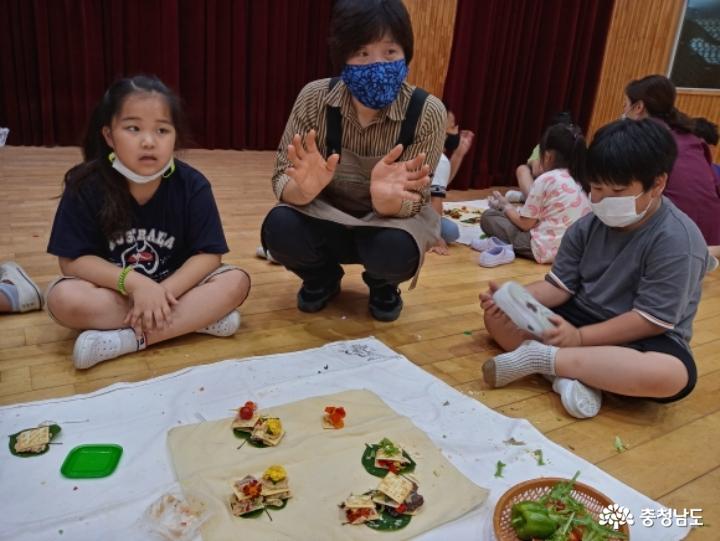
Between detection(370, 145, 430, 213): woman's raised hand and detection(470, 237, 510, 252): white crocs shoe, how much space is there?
107 centimetres

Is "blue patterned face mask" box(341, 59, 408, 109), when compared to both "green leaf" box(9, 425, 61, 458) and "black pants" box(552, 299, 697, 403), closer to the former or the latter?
"black pants" box(552, 299, 697, 403)

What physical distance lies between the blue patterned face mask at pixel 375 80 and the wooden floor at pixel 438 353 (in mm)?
609

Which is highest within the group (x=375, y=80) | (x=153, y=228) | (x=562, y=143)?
(x=375, y=80)

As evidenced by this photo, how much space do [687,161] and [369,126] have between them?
146 centimetres

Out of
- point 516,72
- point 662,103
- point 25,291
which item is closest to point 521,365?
point 25,291

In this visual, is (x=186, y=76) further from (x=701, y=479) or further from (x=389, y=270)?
(x=701, y=479)

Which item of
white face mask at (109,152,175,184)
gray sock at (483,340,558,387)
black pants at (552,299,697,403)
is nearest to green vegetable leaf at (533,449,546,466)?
gray sock at (483,340,558,387)

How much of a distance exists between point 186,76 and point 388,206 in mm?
3258

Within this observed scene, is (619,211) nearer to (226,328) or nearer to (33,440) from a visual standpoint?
(226,328)

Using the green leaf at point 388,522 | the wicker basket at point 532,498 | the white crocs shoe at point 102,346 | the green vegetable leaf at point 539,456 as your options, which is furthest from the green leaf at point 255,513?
the white crocs shoe at point 102,346

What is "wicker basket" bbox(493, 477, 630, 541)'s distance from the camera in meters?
0.84

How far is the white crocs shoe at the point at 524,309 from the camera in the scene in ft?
4.40

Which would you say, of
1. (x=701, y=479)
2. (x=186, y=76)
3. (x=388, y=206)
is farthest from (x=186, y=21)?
(x=701, y=479)

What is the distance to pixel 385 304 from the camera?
1710mm
